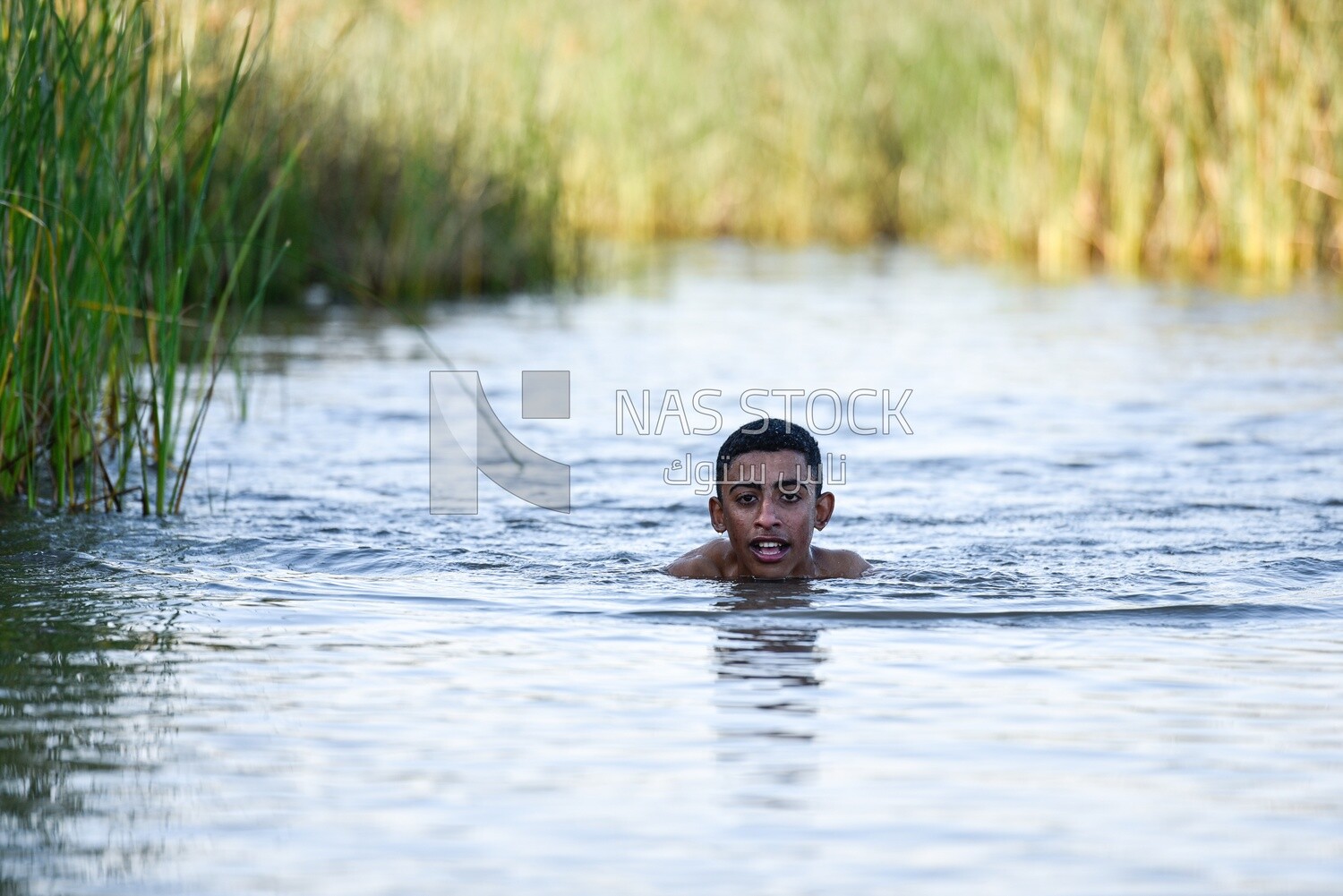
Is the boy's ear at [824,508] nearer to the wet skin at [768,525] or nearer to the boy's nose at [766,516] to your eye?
the wet skin at [768,525]

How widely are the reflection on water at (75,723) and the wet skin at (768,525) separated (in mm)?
1809

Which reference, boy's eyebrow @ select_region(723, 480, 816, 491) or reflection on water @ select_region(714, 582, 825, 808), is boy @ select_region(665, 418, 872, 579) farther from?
reflection on water @ select_region(714, 582, 825, 808)

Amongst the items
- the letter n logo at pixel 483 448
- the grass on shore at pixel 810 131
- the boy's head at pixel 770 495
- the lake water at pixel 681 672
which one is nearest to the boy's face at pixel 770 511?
the boy's head at pixel 770 495

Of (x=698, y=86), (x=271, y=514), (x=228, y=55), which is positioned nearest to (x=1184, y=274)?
(x=698, y=86)

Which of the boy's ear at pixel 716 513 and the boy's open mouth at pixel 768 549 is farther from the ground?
the boy's ear at pixel 716 513

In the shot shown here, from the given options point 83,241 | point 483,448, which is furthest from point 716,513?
point 483,448

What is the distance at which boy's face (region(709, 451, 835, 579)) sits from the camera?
612cm

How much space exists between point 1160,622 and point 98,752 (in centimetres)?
302

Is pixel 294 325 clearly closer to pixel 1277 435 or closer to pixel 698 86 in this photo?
pixel 1277 435

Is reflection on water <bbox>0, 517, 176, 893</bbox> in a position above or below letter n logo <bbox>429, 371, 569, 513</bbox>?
below

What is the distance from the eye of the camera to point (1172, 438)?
950cm

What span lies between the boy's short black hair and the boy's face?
2 centimetres

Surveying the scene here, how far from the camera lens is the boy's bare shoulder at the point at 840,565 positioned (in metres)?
6.43

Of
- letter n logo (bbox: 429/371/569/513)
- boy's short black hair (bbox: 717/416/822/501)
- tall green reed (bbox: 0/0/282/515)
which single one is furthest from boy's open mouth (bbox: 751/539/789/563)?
tall green reed (bbox: 0/0/282/515)
